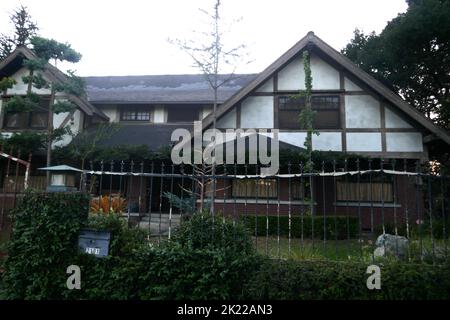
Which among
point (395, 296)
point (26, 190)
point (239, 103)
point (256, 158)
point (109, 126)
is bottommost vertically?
point (395, 296)

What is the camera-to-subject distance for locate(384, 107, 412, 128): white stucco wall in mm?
13359

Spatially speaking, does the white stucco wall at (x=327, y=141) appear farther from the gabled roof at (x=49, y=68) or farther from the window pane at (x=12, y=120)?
the window pane at (x=12, y=120)

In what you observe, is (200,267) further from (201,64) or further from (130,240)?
(201,64)

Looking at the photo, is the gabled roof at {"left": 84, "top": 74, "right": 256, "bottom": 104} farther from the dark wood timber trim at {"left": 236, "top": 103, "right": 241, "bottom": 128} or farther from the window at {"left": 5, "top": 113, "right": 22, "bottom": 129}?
the window at {"left": 5, "top": 113, "right": 22, "bottom": 129}

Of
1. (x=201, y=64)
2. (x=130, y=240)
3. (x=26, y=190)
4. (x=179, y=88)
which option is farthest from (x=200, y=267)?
(x=179, y=88)

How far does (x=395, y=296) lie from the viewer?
4.06m

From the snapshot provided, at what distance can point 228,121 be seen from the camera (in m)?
14.4

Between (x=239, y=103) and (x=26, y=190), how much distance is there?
1023 centimetres

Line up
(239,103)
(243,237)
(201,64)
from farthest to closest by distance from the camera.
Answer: (239,103)
(201,64)
(243,237)

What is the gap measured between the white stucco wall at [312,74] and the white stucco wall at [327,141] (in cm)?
201

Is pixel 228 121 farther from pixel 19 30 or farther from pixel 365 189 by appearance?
pixel 19 30

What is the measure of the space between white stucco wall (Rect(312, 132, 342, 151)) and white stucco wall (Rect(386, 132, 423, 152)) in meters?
1.84

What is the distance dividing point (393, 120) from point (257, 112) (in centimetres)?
536

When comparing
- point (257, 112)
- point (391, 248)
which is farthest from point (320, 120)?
point (391, 248)
